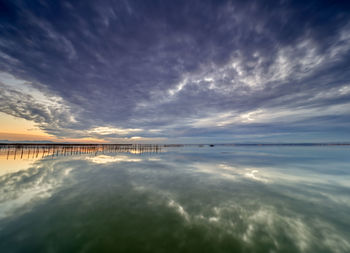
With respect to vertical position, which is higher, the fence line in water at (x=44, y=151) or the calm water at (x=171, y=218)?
the fence line in water at (x=44, y=151)

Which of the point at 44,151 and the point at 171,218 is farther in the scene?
the point at 44,151

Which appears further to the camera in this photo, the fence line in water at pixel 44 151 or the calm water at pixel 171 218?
the fence line in water at pixel 44 151

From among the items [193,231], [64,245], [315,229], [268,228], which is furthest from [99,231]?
[315,229]

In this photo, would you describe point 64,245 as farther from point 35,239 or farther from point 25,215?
point 25,215

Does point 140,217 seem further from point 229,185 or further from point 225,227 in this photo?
point 229,185

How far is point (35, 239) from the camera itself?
→ 5367mm

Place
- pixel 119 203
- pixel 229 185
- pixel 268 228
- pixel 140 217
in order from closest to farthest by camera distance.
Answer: pixel 268 228 < pixel 140 217 < pixel 119 203 < pixel 229 185

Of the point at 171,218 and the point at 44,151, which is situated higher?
the point at 44,151

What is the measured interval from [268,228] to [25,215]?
11.8 meters

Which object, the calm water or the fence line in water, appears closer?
the calm water

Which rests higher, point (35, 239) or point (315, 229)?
point (35, 239)

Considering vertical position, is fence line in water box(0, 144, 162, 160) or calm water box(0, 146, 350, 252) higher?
fence line in water box(0, 144, 162, 160)

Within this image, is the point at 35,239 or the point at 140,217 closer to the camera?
the point at 35,239

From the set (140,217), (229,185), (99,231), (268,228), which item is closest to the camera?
(99,231)
